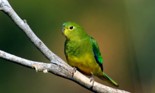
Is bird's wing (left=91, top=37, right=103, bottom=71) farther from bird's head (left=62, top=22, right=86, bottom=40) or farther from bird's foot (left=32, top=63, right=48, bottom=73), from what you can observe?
bird's foot (left=32, top=63, right=48, bottom=73)

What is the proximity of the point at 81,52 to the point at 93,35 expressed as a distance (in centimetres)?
364

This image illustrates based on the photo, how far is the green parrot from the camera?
8.45 ft

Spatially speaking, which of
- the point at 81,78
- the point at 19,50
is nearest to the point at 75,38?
the point at 81,78

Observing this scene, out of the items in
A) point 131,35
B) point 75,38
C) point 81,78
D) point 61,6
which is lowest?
point 81,78

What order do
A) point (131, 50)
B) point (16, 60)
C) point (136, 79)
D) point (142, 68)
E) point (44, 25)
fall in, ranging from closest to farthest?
point (16, 60) < point (142, 68) < point (136, 79) < point (131, 50) < point (44, 25)

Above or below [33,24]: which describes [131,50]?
below

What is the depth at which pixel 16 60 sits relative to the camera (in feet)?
7.01

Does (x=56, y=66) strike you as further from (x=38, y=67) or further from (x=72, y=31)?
(x=72, y=31)

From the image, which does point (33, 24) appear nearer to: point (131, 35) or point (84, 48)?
point (131, 35)

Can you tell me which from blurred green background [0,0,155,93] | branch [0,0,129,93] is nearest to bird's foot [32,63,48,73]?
branch [0,0,129,93]

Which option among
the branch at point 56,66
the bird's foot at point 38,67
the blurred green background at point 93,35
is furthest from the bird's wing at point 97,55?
the blurred green background at point 93,35

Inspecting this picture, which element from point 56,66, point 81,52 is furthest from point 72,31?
point 56,66

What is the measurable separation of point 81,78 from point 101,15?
15.3 ft

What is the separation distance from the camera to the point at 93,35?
20.5 ft
